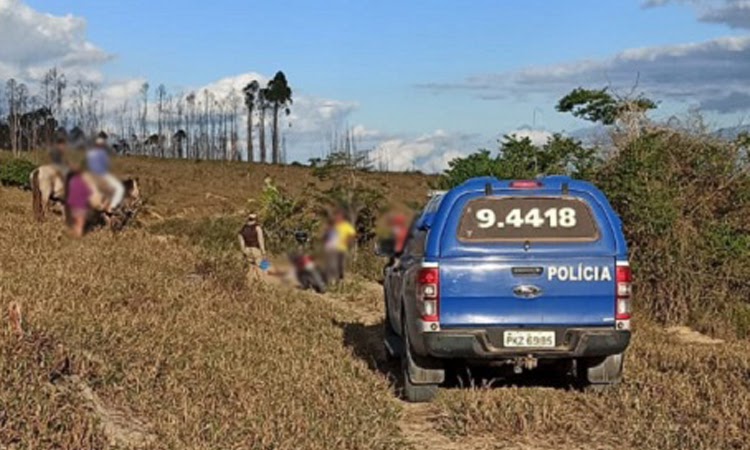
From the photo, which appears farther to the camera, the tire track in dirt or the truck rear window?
the truck rear window

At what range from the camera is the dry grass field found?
599 centimetres

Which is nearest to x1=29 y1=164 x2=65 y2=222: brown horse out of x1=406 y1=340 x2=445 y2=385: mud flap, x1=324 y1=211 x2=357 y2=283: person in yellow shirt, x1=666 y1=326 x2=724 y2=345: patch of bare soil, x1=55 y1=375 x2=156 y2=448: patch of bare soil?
x1=324 y1=211 x2=357 y2=283: person in yellow shirt

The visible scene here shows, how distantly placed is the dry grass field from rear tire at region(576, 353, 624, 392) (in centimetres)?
22

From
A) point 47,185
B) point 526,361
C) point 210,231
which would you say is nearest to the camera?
point 47,185

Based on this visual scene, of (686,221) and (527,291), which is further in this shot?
(686,221)

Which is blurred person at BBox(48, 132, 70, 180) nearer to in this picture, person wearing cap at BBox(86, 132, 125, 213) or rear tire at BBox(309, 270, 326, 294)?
person wearing cap at BBox(86, 132, 125, 213)

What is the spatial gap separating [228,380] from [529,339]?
8.58 ft

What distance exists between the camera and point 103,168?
1137mm

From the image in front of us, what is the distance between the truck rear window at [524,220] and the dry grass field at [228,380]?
144 cm

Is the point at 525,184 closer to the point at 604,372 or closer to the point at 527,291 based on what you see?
the point at 527,291

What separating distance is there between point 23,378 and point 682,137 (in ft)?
43.6

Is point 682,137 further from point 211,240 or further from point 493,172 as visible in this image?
point 211,240

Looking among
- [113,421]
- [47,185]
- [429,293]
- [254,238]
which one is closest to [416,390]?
[429,293]

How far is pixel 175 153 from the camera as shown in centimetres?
250
